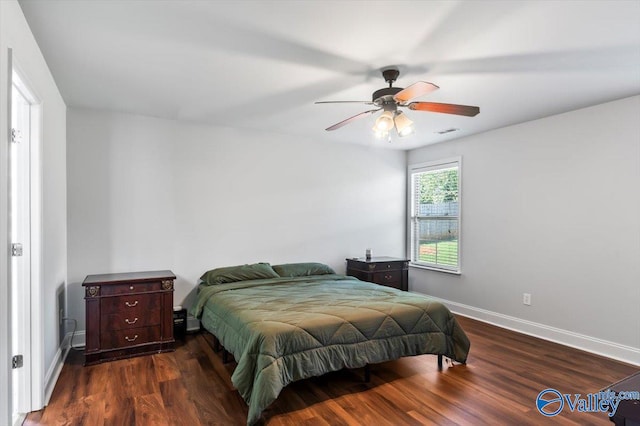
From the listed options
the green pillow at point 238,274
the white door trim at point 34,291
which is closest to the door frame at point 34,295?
the white door trim at point 34,291

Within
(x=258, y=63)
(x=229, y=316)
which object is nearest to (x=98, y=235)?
(x=229, y=316)

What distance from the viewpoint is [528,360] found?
3.33m

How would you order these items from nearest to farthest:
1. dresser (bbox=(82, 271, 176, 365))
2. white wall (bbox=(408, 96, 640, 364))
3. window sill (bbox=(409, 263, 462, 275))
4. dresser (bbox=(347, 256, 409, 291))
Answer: dresser (bbox=(82, 271, 176, 365)) → white wall (bbox=(408, 96, 640, 364)) → dresser (bbox=(347, 256, 409, 291)) → window sill (bbox=(409, 263, 462, 275))

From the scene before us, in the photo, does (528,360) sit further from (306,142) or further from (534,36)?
(306,142)

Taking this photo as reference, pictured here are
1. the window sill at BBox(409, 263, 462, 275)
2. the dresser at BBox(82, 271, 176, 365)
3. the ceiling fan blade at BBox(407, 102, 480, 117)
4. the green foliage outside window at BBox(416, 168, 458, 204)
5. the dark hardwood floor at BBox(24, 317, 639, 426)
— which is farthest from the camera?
the green foliage outside window at BBox(416, 168, 458, 204)

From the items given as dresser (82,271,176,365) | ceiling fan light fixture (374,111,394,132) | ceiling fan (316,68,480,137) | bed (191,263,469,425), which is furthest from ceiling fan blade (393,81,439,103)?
dresser (82,271,176,365)

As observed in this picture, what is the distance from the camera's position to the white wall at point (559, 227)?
11.1 feet

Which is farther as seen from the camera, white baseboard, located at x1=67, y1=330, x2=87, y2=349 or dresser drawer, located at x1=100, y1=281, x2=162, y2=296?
white baseboard, located at x1=67, y1=330, x2=87, y2=349

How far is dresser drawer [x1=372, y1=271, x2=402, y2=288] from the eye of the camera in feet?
16.2

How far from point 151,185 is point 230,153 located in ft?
3.23

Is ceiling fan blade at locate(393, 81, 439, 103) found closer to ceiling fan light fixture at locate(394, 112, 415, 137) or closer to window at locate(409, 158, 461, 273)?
ceiling fan light fixture at locate(394, 112, 415, 137)

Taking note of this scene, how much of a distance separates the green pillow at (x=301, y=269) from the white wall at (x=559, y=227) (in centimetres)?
192

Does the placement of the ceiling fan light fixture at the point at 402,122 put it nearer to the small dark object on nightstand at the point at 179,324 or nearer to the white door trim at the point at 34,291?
the white door trim at the point at 34,291

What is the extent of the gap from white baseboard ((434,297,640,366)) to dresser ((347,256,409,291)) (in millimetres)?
835
